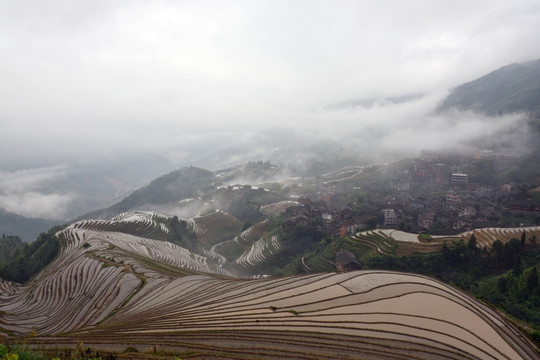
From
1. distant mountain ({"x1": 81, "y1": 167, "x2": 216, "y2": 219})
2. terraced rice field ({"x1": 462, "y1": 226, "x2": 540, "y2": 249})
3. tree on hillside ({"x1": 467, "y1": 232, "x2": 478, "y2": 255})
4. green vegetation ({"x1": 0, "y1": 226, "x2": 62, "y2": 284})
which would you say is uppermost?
distant mountain ({"x1": 81, "y1": 167, "x2": 216, "y2": 219})

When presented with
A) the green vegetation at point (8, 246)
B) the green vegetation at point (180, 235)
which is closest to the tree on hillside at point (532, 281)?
the green vegetation at point (180, 235)

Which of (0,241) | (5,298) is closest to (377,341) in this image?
(5,298)

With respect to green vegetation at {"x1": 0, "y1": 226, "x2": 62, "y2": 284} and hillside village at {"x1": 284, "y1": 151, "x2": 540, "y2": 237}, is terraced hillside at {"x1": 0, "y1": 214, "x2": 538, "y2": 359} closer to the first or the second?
green vegetation at {"x1": 0, "y1": 226, "x2": 62, "y2": 284}

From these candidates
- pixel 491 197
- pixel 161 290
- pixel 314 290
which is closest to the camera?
pixel 314 290

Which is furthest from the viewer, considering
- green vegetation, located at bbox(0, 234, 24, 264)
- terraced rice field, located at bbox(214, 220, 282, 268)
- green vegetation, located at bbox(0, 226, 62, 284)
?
green vegetation, located at bbox(0, 234, 24, 264)

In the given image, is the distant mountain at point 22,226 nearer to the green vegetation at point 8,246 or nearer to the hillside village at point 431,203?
the green vegetation at point 8,246

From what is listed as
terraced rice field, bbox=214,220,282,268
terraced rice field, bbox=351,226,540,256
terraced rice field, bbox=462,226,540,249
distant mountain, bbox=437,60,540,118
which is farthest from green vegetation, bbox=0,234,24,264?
distant mountain, bbox=437,60,540,118

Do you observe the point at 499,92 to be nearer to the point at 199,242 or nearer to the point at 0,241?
the point at 199,242

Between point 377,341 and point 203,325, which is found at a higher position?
point 203,325

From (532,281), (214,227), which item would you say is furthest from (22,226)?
(532,281)
